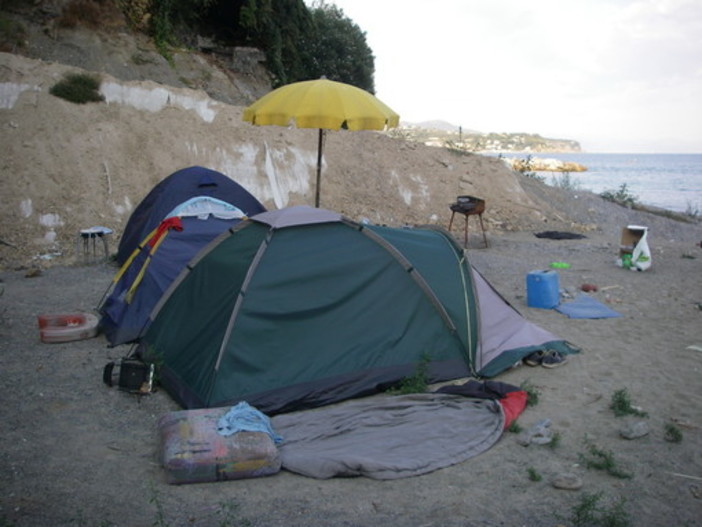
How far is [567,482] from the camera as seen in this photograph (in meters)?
4.23

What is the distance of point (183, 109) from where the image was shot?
16.4 meters

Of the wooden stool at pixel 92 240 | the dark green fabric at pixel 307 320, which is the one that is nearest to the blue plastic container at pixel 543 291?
the dark green fabric at pixel 307 320

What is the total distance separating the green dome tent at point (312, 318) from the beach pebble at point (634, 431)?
57.0 inches

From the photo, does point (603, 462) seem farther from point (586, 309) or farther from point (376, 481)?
point (586, 309)

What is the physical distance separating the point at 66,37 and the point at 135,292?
1384 cm

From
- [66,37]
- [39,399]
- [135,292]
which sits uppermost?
[66,37]

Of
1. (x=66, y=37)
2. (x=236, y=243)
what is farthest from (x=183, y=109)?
(x=236, y=243)

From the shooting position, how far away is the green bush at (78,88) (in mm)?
14602

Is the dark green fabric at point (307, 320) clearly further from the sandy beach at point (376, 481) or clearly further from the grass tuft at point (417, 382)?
the sandy beach at point (376, 481)

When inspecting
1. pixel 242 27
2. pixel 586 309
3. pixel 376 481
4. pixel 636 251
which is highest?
pixel 242 27

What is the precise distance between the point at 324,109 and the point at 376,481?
5258 mm

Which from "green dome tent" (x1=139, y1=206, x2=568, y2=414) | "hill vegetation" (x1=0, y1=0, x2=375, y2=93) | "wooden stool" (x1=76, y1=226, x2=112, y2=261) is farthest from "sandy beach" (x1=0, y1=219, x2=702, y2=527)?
"hill vegetation" (x1=0, y1=0, x2=375, y2=93)

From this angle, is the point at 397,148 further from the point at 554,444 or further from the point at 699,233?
the point at 554,444

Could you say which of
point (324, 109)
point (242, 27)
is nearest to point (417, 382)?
point (324, 109)
